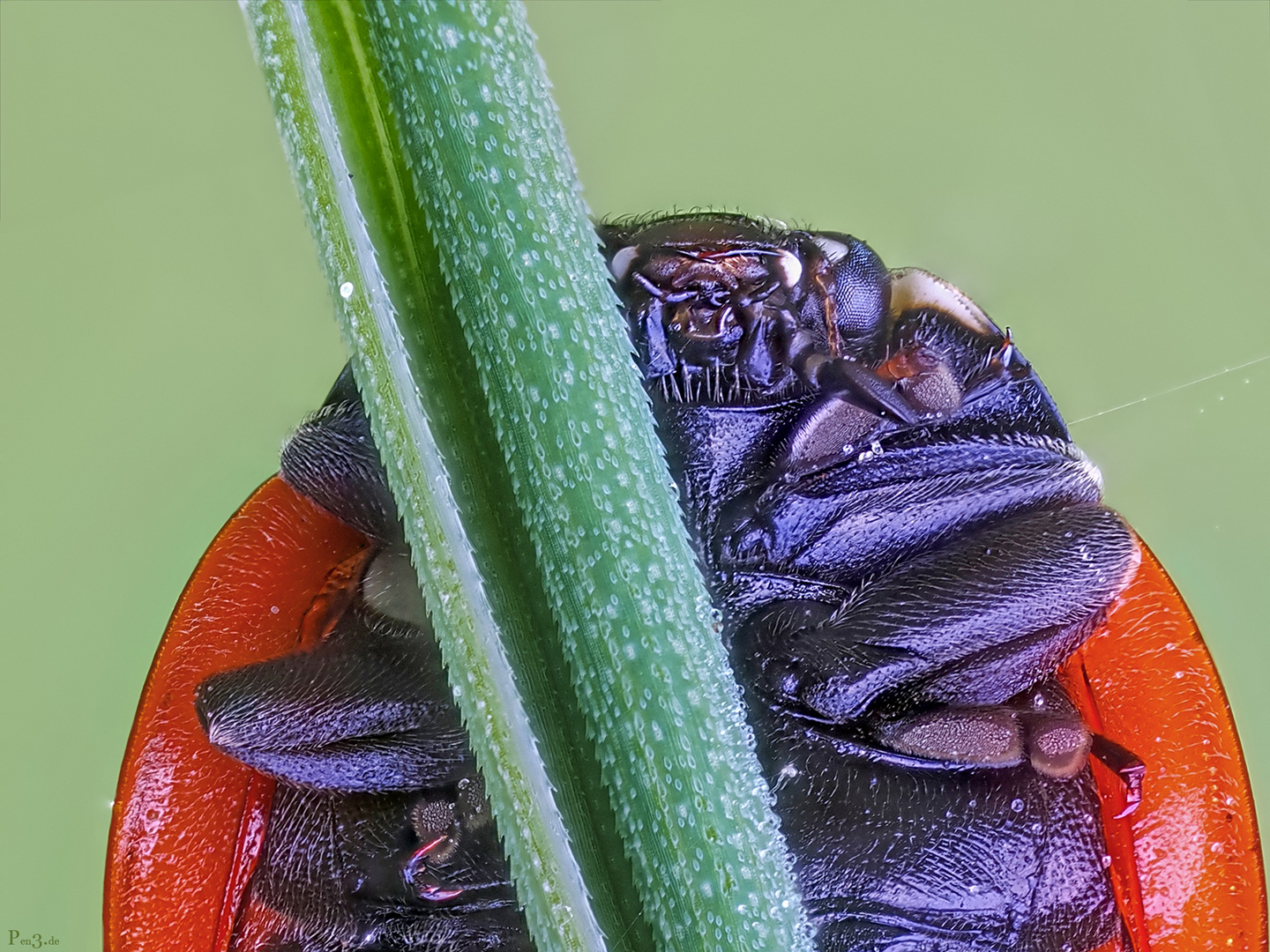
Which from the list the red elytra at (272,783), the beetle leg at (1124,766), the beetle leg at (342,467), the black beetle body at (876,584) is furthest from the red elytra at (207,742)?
the beetle leg at (1124,766)

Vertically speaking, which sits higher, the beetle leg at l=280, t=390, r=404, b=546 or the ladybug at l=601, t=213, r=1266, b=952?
the beetle leg at l=280, t=390, r=404, b=546

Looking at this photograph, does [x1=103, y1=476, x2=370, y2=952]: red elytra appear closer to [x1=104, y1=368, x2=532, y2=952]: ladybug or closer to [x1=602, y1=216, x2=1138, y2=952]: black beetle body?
[x1=104, y1=368, x2=532, y2=952]: ladybug

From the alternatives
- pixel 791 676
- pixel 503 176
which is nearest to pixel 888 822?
pixel 791 676

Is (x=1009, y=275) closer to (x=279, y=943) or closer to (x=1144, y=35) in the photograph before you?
(x=1144, y=35)

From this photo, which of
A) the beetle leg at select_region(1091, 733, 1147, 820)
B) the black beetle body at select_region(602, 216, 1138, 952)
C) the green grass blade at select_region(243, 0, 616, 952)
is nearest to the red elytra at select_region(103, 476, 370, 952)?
the black beetle body at select_region(602, 216, 1138, 952)

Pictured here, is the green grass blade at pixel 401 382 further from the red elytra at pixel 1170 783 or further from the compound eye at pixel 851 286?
the red elytra at pixel 1170 783

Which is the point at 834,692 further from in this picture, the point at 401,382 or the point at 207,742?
the point at 207,742

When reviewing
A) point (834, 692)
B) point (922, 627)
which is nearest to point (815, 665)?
point (834, 692)
